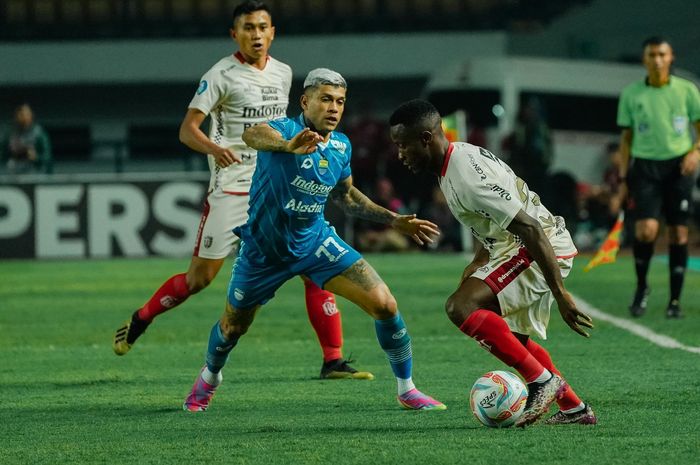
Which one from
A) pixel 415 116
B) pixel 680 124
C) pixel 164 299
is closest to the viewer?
pixel 415 116

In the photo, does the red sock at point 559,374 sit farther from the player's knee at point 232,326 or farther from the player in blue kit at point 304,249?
the player's knee at point 232,326

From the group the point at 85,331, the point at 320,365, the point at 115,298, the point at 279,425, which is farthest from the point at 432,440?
the point at 115,298

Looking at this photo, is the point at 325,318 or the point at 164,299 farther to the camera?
the point at 164,299

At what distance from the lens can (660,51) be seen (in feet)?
39.4

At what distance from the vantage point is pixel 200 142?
8.95m

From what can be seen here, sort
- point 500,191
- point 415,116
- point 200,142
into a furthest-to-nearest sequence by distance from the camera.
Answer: point 200,142 → point 415,116 → point 500,191

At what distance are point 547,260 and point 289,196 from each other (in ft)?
5.16

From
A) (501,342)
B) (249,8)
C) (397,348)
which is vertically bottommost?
(397,348)

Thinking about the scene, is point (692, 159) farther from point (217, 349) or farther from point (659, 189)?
point (217, 349)

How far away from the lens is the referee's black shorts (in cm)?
1233

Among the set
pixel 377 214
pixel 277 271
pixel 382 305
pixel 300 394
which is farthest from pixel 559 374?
pixel 300 394

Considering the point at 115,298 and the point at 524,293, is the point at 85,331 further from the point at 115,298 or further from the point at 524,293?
the point at 524,293

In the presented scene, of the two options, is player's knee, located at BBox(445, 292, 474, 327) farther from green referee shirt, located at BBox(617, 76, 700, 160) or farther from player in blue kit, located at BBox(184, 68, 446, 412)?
green referee shirt, located at BBox(617, 76, 700, 160)

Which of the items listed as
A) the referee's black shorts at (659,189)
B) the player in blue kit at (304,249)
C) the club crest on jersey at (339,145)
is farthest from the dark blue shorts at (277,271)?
the referee's black shorts at (659,189)
